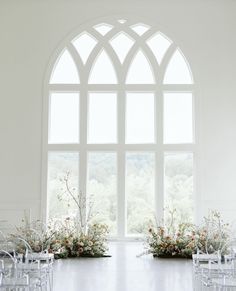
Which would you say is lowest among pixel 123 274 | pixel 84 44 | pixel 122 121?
pixel 123 274

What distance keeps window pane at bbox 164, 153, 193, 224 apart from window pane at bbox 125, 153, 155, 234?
40 cm

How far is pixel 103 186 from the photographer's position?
10.9 m

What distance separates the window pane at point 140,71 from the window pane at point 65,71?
143cm

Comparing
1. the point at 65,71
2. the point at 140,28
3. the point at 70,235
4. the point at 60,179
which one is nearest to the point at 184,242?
the point at 70,235

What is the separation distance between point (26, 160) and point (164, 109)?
3.77 meters

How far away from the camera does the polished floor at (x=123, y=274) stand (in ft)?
20.5

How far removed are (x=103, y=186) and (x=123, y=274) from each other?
152 inches

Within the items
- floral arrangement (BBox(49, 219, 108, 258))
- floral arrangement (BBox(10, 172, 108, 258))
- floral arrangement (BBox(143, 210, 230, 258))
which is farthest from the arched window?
floral arrangement (BBox(143, 210, 230, 258))

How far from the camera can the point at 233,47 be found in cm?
1087

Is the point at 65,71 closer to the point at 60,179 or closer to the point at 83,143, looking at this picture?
the point at 83,143

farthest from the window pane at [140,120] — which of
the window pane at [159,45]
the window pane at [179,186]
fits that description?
the window pane at [159,45]

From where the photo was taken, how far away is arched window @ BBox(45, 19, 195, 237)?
1080cm

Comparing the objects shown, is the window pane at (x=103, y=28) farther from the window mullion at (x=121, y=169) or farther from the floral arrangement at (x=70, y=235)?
the floral arrangement at (x=70, y=235)

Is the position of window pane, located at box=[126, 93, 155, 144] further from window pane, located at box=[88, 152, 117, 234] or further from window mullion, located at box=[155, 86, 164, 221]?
window pane, located at box=[88, 152, 117, 234]
